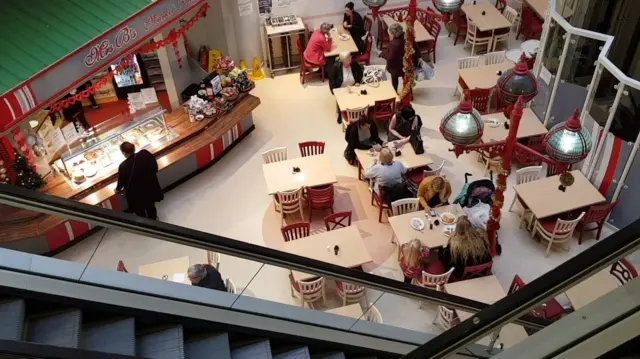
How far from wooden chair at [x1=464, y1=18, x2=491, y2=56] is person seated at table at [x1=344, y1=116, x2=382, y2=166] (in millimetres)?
3732

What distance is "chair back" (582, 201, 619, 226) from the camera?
8016mm

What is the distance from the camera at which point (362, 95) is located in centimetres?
1018

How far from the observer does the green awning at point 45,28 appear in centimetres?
748

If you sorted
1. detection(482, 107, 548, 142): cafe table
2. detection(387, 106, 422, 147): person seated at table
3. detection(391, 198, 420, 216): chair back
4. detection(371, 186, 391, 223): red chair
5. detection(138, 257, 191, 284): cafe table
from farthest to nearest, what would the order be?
detection(387, 106, 422, 147): person seated at table, detection(482, 107, 548, 142): cafe table, detection(371, 186, 391, 223): red chair, detection(391, 198, 420, 216): chair back, detection(138, 257, 191, 284): cafe table

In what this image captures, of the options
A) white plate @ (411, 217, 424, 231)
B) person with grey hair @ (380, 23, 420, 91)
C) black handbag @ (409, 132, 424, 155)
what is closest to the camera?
white plate @ (411, 217, 424, 231)

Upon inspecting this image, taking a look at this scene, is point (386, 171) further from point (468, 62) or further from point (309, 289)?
point (468, 62)

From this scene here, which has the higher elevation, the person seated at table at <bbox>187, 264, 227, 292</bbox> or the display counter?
the person seated at table at <bbox>187, 264, 227, 292</bbox>

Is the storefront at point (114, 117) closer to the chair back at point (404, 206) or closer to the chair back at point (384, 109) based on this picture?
the chair back at point (384, 109)

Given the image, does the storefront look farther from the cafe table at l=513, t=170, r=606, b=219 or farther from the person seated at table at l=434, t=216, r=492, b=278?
the cafe table at l=513, t=170, r=606, b=219

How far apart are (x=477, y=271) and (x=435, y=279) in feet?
1.83

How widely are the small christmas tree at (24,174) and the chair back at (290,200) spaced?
3210mm

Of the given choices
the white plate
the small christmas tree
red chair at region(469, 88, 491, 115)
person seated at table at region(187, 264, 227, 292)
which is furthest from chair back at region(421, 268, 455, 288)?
the small christmas tree

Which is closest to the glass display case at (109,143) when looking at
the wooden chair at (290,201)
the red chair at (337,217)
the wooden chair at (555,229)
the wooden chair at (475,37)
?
the wooden chair at (290,201)

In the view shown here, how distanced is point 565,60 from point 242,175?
5218 millimetres
